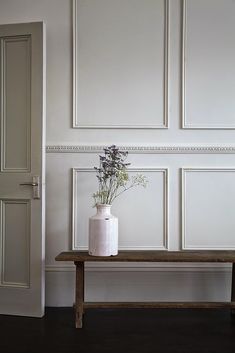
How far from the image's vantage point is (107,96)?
247 cm

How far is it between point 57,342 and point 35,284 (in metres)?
0.51

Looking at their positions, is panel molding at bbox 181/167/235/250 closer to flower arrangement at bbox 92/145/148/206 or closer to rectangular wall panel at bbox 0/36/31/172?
flower arrangement at bbox 92/145/148/206

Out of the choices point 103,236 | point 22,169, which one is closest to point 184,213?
point 103,236

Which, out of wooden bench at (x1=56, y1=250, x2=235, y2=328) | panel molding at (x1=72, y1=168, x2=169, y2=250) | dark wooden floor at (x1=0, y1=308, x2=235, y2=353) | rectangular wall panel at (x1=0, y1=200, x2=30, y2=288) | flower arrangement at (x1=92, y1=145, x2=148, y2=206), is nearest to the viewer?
dark wooden floor at (x1=0, y1=308, x2=235, y2=353)

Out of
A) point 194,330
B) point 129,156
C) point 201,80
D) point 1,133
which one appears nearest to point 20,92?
point 1,133

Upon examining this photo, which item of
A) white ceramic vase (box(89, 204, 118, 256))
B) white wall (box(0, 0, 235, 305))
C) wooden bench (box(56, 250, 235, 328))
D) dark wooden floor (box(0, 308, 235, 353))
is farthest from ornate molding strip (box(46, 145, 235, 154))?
dark wooden floor (box(0, 308, 235, 353))

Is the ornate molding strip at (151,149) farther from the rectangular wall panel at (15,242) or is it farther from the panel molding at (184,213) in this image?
the rectangular wall panel at (15,242)

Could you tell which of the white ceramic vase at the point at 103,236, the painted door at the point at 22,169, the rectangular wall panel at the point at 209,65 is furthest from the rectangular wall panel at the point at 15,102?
the rectangular wall panel at the point at 209,65

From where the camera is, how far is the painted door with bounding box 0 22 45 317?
229cm

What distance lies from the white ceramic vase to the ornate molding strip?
2.01ft

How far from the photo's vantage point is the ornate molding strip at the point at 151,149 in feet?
8.04

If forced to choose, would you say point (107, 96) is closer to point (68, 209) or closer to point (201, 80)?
point (201, 80)

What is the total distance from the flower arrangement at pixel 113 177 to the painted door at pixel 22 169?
17.6 inches

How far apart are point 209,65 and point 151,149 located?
824mm
